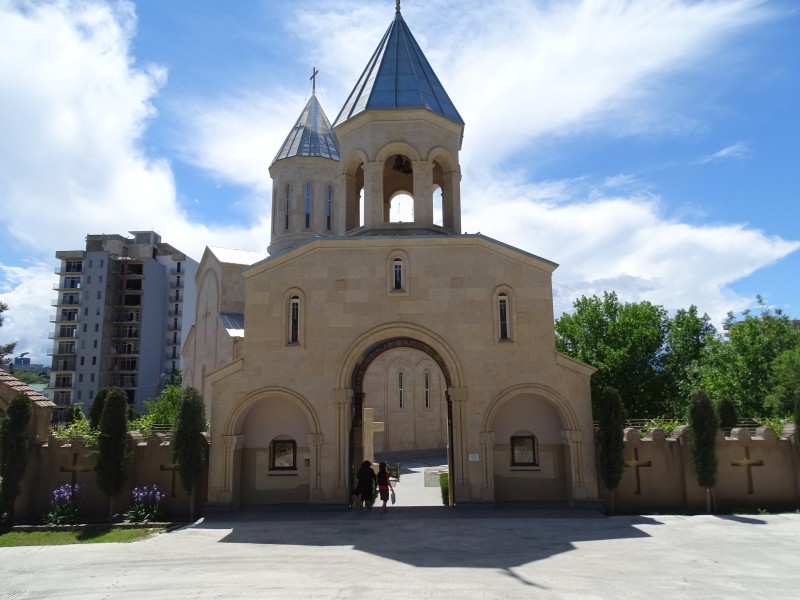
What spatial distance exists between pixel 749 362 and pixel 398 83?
19760 millimetres

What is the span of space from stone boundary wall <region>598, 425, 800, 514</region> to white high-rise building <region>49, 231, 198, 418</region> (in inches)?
2148

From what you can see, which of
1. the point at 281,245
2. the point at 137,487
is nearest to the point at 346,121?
the point at 281,245

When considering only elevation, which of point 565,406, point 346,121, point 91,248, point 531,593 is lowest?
point 531,593

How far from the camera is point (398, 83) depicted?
17.3 meters

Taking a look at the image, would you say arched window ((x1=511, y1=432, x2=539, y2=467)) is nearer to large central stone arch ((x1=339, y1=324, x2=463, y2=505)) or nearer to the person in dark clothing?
large central stone arch ((x1=339, y1=324, x2=463, y2=505))

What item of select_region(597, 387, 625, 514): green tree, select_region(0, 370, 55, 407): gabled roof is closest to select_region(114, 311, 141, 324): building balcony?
select_region(0, 370, 55, 407): gabled roof

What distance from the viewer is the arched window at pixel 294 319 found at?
15062 millimetres

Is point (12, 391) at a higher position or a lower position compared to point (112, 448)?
higher

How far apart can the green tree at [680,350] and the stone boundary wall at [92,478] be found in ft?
83.1

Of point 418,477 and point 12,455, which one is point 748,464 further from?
point 12,455

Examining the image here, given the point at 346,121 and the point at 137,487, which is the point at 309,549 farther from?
the point at 346,121

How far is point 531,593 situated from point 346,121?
13707 mm

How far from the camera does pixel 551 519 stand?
1291cm

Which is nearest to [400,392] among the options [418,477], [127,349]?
[418,477]
